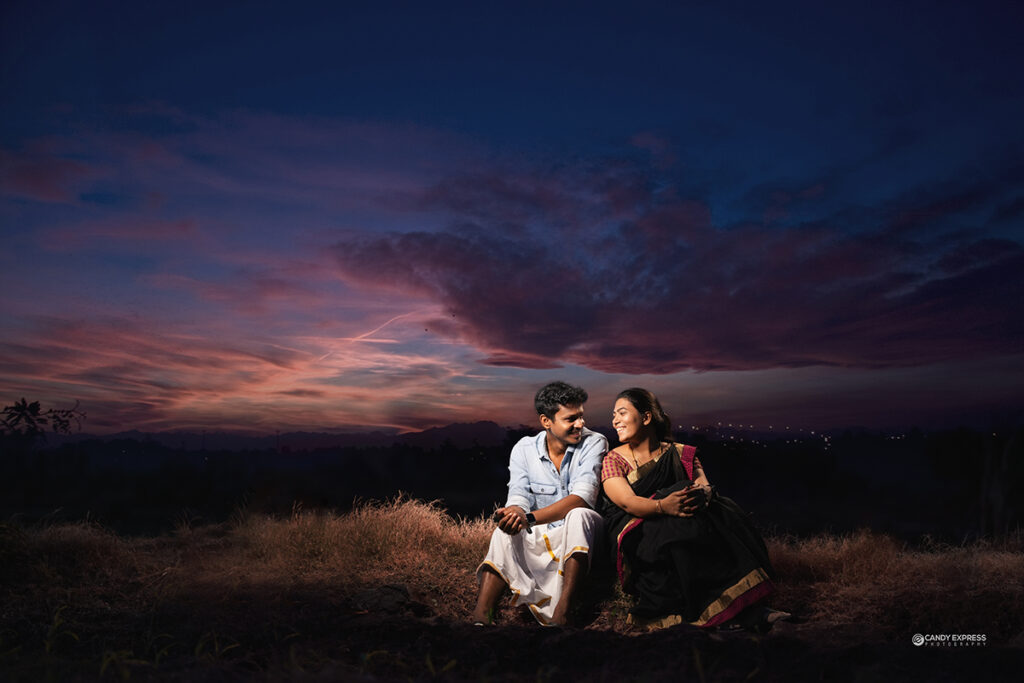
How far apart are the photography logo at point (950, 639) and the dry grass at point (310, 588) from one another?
21cm

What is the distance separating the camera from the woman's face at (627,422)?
6.36 metres

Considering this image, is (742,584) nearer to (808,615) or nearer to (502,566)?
(808,615)

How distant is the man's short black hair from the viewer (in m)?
6.64

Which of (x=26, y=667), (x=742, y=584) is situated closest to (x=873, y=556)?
(x=742, y=584)

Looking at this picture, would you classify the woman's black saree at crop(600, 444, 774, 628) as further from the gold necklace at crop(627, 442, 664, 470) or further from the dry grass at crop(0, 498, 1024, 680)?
the dry grass at crop(0, 498, 1024, 680)

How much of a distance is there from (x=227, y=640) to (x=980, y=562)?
24.1 ft

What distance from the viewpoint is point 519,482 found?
6.87 m

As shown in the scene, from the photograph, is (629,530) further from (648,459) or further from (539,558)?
(539,558)

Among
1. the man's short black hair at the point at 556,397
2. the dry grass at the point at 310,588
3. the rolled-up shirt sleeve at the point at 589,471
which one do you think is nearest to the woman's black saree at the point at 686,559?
the rolled-up shirt sleeve at the point at 589,471

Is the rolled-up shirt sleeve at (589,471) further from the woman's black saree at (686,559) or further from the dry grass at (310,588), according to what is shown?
the dry grass at (310,588)

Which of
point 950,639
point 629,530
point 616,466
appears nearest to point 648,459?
point 616,466

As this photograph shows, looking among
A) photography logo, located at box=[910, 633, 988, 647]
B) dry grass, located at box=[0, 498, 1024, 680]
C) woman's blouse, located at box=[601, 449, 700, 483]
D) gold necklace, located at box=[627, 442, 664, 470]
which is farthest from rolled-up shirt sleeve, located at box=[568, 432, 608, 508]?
photography logo, located at box=[910, 633, 988, 647]

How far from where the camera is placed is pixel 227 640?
5207mm

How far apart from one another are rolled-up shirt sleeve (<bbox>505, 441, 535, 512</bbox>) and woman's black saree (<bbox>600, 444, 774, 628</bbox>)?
91cm
